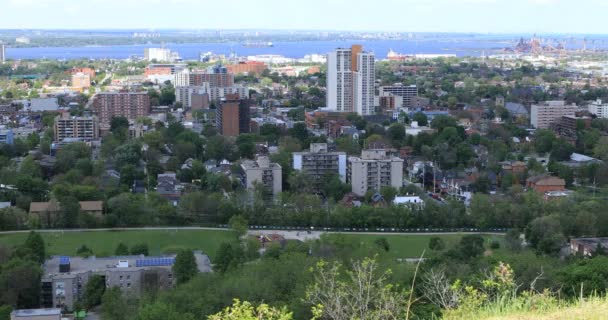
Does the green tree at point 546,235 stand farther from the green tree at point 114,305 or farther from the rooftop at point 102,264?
the green tree at point 114,305

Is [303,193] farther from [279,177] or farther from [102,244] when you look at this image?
[102,244]

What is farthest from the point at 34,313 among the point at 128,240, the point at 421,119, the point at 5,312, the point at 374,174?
the point at 421,119

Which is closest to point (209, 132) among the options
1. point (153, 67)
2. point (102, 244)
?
point (102, 244)

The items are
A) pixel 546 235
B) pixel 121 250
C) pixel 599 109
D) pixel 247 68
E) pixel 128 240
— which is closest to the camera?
pixel 121 250

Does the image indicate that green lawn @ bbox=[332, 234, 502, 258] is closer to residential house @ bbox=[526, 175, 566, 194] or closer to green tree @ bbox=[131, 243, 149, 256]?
green tree @ bbox=[131, 243, 149, 256]

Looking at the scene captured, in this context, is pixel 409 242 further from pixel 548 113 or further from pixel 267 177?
pixel 548 113

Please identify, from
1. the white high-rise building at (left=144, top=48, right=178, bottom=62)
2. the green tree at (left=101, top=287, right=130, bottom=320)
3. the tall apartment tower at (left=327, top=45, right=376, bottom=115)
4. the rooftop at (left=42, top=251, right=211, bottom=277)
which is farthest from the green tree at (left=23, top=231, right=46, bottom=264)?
the white high-rise building at (left=144, top=48, right=178, bottom=62)
